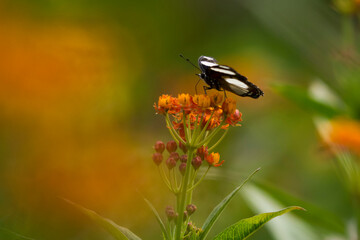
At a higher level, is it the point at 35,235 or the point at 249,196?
the point at 35,235

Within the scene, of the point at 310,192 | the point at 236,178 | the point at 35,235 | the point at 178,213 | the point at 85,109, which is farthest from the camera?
the point at 310,192

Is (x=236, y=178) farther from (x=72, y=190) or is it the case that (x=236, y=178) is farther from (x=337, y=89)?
(x=72, y=190)

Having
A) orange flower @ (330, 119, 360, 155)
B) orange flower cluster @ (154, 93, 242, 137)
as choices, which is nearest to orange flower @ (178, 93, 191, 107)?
orange flower cluster @ (154, 93, 242, 137)

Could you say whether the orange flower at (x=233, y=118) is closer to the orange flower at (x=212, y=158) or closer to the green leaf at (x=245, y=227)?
the orange flower at (x=212, y=158)

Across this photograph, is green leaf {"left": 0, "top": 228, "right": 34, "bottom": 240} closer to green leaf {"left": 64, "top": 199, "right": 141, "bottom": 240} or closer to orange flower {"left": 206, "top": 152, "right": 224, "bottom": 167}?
green leaf {"left": 64, "top": 199, "right": 141, "bottom": 240}

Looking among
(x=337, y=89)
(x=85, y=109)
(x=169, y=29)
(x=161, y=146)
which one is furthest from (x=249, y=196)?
(x=85, y=109)

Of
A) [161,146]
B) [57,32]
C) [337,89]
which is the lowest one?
[337,89]
